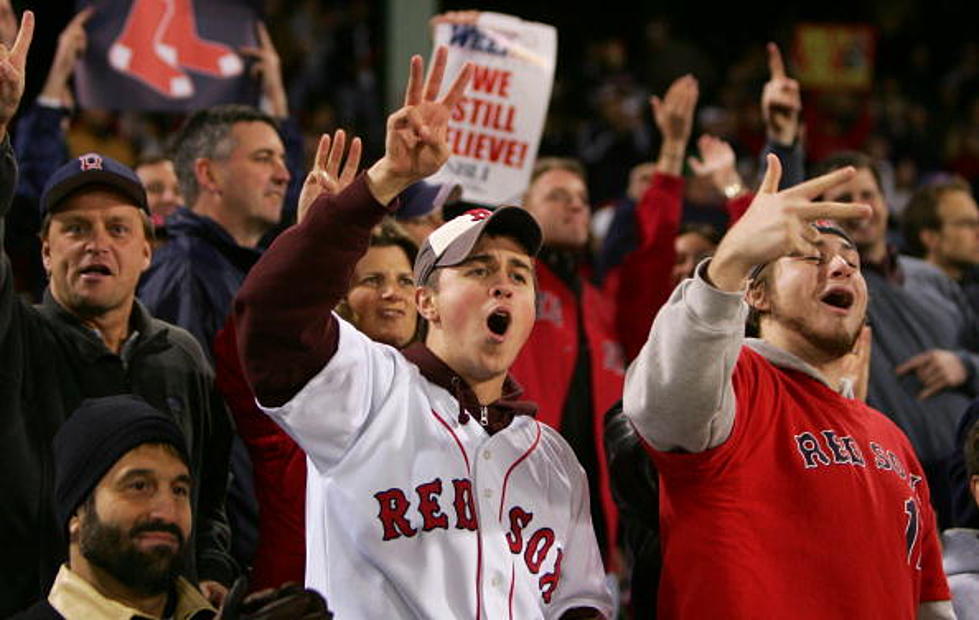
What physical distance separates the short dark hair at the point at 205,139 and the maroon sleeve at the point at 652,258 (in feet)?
4.54

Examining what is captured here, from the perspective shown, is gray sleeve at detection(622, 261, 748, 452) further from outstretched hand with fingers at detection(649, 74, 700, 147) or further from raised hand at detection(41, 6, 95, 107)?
raised hand at detection(41, 6, 95, 107)

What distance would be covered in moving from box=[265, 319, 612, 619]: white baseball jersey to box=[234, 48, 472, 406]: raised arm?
0.07 metres

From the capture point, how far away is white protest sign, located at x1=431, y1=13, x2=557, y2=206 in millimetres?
5719

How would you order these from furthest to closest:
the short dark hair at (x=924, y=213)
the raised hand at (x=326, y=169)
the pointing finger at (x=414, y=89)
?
the short dark hair at (x=924, y=213) < the raised hand at (x=326, y=169) < the pointing finger at (x=414, y=89)

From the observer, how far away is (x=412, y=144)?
2926 millimetres

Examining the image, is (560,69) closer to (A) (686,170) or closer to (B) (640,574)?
(A) (686,170)

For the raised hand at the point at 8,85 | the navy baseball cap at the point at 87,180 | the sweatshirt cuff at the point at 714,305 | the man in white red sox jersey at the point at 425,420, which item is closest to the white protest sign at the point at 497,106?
the navy baseball cap at the point at 87,180

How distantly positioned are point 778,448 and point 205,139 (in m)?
2.49

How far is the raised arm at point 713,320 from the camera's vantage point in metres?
2.88

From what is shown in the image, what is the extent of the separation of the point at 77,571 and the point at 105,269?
3.03ft

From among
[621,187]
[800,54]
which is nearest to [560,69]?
[800,54]

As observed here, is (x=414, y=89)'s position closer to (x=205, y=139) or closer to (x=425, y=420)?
(x=425, y=420)

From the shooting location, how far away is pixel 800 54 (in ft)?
41.8

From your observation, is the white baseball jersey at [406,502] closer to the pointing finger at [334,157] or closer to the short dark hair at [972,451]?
the pointing finger at [334,157]
